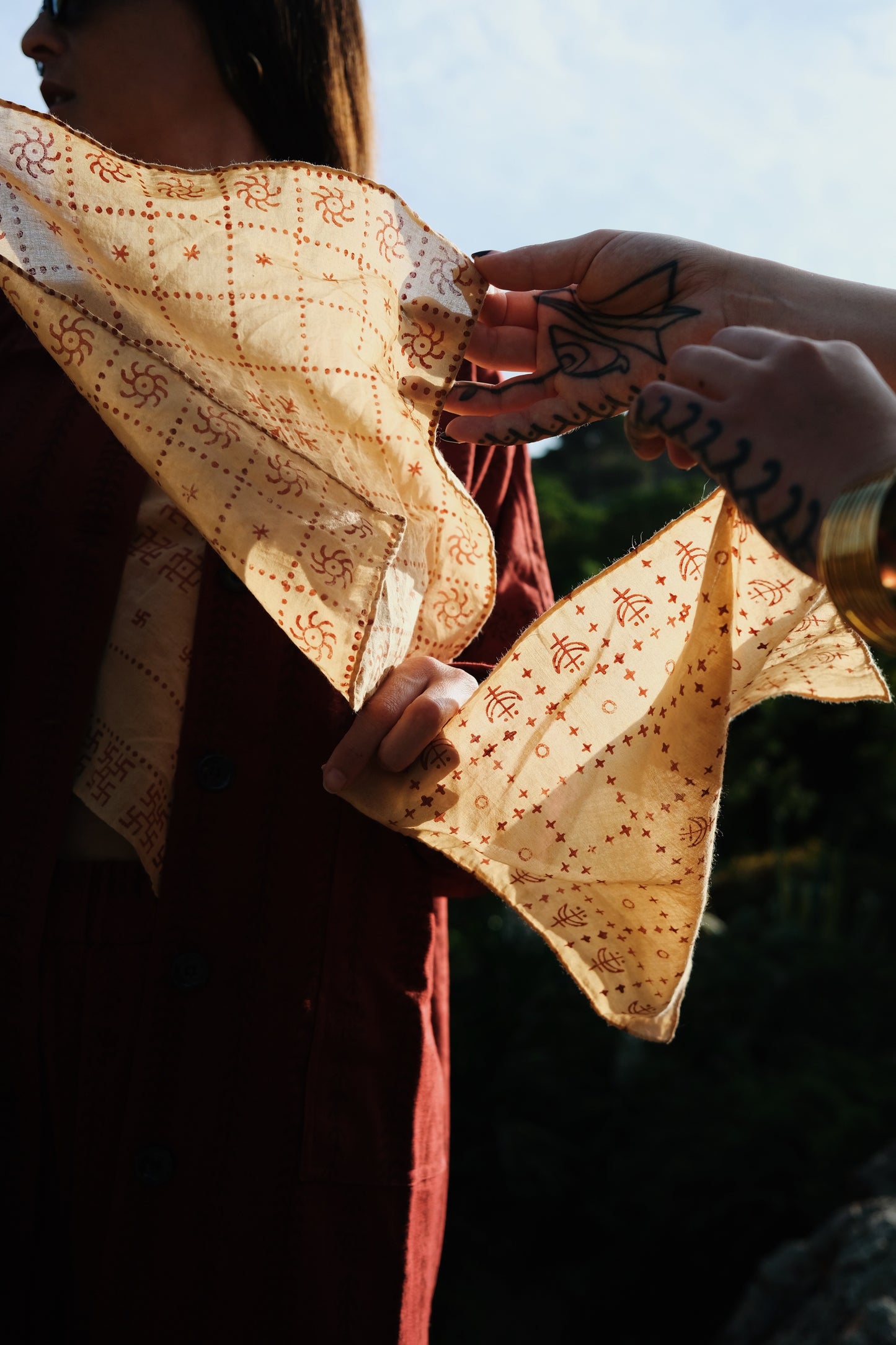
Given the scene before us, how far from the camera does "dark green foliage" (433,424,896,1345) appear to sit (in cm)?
393

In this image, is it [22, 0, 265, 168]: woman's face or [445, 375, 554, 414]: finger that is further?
[22, 0, 265, 168]: woman's face

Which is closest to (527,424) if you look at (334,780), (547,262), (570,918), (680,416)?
(547,262)

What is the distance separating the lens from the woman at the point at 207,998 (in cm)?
109

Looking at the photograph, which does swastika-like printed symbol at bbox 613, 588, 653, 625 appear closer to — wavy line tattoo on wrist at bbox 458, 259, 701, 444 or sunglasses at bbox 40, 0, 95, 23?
wavy line tattoo on wrist at bbox 458, 259, 701, 444

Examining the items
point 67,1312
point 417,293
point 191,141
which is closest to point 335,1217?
point 67,1312

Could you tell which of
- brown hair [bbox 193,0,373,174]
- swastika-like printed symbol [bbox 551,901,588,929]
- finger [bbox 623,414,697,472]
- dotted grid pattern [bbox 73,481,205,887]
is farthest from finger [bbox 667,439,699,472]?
brown hair [bbox 193,0,373,174]

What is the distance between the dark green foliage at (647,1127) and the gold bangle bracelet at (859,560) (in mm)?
3562

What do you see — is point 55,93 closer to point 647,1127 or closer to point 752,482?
point 752,482

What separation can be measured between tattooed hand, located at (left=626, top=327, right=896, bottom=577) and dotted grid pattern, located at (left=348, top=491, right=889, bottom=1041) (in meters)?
0.26

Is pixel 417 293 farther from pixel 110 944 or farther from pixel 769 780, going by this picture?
pixel 769 780

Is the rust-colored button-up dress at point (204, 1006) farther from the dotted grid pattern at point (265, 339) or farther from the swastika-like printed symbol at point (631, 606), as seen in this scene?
the swastika-like printed symbol at point (631, 606)

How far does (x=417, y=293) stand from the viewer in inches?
40.5

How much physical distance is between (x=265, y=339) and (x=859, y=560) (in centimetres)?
63

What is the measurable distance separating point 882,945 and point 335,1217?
6795mm
